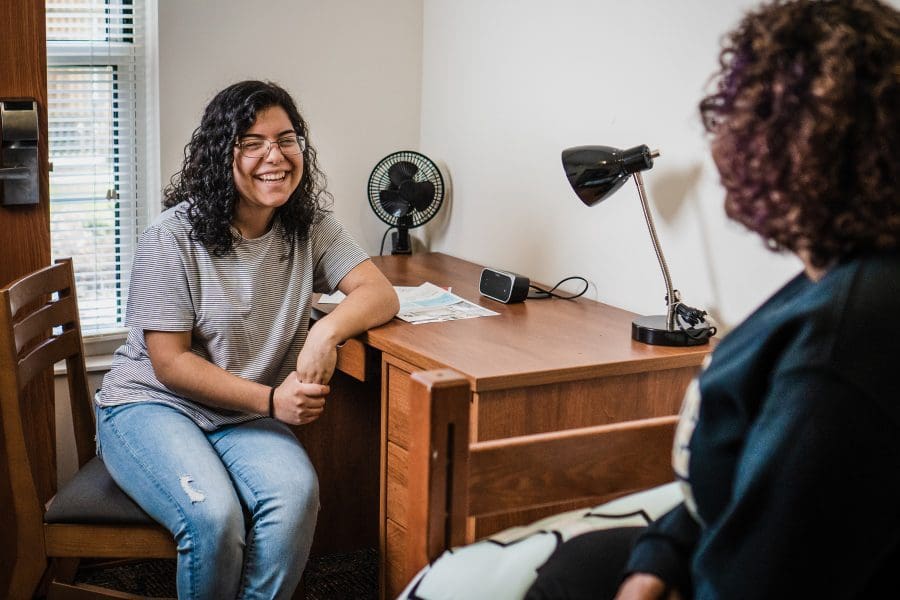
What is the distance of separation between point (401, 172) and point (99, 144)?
0.83 metres

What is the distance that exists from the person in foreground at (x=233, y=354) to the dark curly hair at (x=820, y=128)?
121 cm

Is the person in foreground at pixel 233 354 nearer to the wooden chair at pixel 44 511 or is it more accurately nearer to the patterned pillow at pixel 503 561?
the wooden chair at pixel 44 511

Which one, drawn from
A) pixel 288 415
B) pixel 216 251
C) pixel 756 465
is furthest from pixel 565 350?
pixel 756 465

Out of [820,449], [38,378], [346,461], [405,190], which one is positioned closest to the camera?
[820,449]

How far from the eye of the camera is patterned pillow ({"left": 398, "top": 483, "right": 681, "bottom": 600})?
1.29m

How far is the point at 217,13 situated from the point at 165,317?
1156mm

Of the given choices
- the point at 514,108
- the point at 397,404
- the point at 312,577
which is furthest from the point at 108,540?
the point at 514,108

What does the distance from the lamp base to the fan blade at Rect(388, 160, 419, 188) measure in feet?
3.58

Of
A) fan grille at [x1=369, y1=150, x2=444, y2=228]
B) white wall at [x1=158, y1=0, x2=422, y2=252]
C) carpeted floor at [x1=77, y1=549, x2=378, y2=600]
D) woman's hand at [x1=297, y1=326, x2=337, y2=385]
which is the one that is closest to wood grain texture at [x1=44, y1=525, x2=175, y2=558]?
woman's hand at [x1=297, y1=326, x2=337, y2=385]

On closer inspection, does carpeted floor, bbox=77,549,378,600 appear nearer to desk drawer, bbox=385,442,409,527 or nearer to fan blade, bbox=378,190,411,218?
desk drawer, bbox=385,442,409,527

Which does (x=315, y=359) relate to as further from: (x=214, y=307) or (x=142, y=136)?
(x=142, y=136)

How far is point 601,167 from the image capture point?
7.14ft

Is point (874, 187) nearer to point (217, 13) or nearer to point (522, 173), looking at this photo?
point (522, 173)

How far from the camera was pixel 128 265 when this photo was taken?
2.86m
